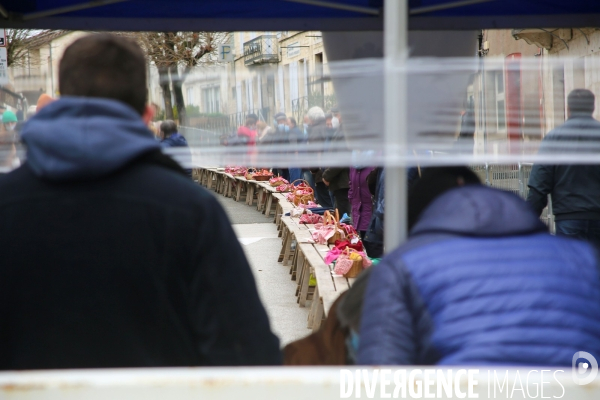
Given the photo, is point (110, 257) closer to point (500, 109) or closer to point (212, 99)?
point (212, 99)

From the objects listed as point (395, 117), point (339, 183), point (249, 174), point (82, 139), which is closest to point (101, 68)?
point (82, 139)

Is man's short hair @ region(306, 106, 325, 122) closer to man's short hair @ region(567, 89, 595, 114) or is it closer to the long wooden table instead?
man's short hair @ region(567, 89, 595, 114)

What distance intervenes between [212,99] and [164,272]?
1.15 meters

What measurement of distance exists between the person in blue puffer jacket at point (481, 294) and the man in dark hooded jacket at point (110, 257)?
0.36 meters

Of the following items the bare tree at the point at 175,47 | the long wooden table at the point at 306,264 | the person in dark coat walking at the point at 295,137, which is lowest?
the long wooden table at the point at 306,264

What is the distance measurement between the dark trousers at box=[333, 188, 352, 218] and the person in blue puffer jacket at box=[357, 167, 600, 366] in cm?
766

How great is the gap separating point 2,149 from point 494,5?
323 cm

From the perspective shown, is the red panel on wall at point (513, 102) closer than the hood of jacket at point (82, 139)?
No

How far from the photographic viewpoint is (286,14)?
469 cm

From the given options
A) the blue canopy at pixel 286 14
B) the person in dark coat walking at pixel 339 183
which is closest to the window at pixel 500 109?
the blue canopy at pixel 286 14

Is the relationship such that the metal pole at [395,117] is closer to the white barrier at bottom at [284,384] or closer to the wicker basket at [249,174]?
the white barrier at bottom at [284,384]

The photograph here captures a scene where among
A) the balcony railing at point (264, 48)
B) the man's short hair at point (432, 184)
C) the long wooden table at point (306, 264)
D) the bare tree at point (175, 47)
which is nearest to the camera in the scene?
the man's short hair at point (432, 184)

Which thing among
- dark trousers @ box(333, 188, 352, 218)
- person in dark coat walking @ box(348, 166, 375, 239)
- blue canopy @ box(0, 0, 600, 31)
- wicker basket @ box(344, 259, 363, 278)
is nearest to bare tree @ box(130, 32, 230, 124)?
dark trousers @ box(333, 188, 352, 218)

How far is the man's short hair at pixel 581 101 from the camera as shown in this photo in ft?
8.23
